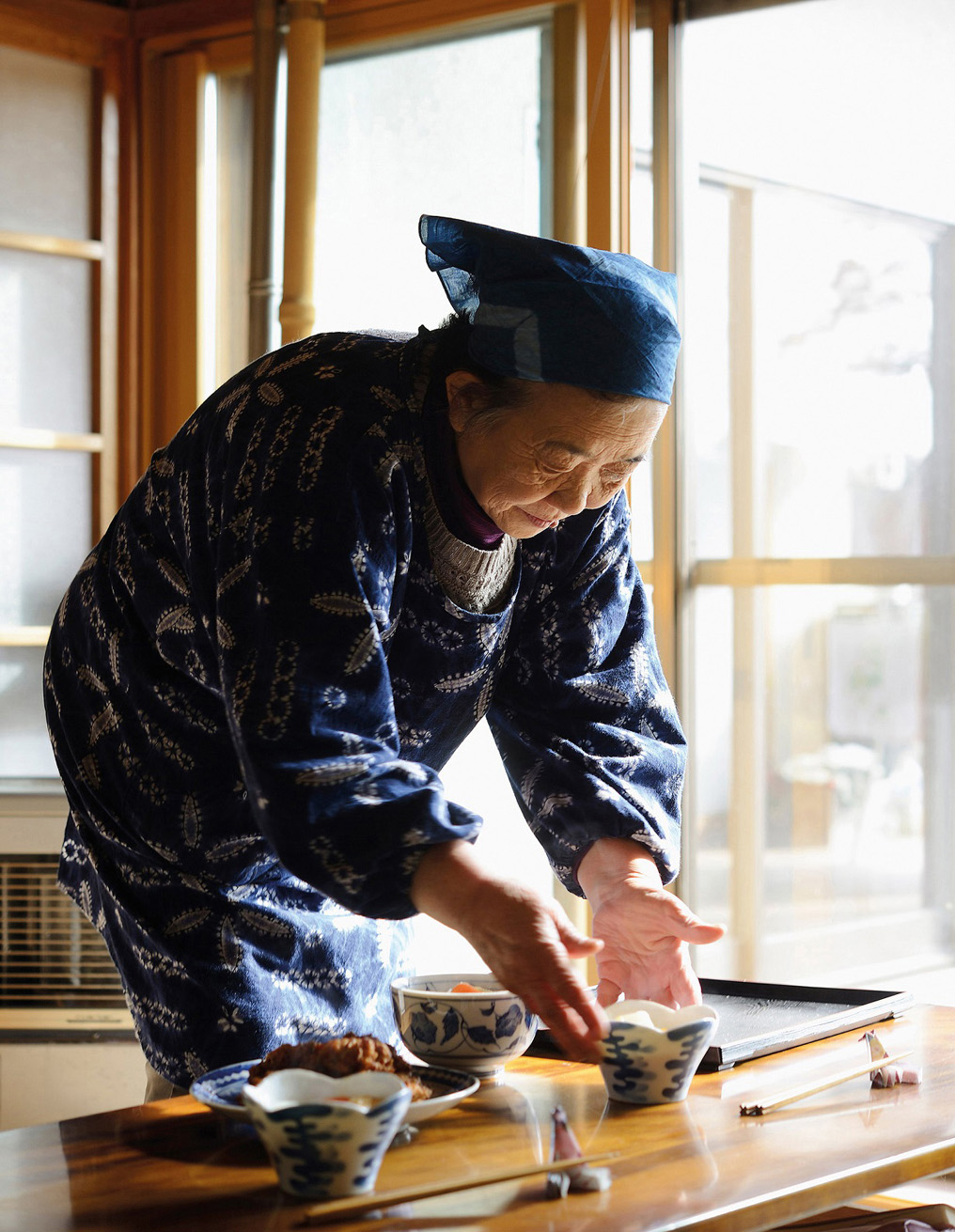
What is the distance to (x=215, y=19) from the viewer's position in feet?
9.28

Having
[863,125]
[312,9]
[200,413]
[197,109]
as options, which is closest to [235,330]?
[197,109]

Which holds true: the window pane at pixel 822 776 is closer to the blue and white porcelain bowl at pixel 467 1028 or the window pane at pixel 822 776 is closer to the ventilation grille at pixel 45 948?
the ventilation grille at pixel 45 948

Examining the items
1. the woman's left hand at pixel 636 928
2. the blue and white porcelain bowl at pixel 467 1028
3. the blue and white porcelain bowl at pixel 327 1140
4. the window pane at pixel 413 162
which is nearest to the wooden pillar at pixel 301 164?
the window pane at pixel 413 162

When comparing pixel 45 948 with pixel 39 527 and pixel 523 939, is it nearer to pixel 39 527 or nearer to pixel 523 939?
pixel 39 527

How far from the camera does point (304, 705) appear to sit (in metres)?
Answer: 0.96

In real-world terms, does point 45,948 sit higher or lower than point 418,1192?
lower

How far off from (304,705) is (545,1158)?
1.11ft

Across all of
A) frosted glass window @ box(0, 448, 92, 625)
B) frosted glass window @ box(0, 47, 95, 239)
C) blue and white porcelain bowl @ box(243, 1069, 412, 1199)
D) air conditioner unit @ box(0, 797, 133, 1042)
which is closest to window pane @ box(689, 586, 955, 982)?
air conditioner unit @ box(0, 797, 133, 1042)

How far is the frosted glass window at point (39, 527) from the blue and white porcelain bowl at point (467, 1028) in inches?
74.8

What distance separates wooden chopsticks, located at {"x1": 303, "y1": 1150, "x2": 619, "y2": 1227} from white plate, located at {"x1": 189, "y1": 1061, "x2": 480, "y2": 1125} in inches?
3.5

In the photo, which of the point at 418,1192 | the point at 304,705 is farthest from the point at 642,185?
the point at 418,1192

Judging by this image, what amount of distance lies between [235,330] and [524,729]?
1.79m

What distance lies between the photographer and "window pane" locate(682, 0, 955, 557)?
2414 mm

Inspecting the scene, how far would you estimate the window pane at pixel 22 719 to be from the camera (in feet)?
9.10
